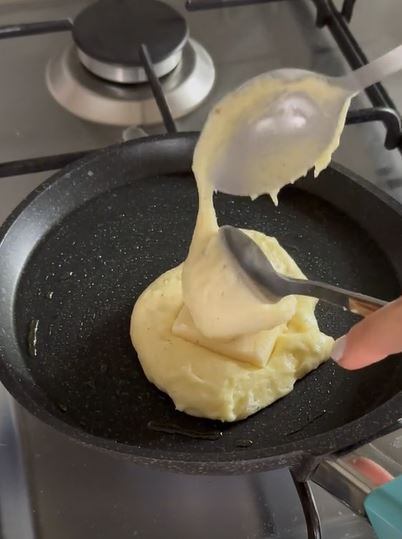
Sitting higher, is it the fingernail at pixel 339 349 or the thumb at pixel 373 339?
the thumb at pixel 373 339

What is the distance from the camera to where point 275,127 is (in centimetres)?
60

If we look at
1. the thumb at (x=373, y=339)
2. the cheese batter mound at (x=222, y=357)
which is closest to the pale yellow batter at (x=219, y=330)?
the cheese batter mound at (x=222, y=357)

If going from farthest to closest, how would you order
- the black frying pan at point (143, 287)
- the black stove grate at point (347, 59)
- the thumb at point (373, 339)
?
the black stove grate at point (347, 59)
the black frying pan at point (143, 287)
the thumb at point (373, 339)

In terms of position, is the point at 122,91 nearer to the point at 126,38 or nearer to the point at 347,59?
the point at 126,38

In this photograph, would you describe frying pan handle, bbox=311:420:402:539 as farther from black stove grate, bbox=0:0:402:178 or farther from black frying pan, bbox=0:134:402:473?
black stove grate, bbox=0:0:402:178

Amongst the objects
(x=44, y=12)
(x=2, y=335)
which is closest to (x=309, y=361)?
(x=2, y=335)

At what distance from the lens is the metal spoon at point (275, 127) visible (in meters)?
0.58

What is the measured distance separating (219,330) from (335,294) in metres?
0.11

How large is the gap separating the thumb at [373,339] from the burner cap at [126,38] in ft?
1.57

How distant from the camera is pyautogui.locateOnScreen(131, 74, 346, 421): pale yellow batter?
0.61 metres

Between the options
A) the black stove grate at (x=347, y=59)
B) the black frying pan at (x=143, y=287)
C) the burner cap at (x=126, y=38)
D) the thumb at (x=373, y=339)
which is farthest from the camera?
the burner cap at (x=126, y=38)

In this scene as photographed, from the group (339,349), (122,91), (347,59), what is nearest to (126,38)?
(122,91)

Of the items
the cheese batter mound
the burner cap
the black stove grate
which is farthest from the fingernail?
the burner cap

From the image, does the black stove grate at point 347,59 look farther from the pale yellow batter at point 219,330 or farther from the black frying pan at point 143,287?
the pale yellow batter at point 219,330
